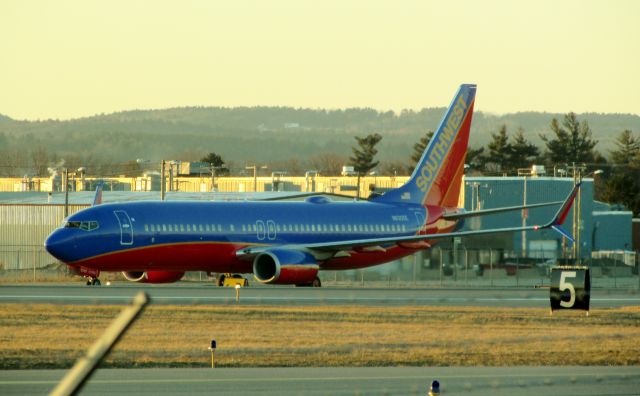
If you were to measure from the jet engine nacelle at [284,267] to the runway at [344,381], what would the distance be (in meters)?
24.2

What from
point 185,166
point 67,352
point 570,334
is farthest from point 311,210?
point 185,166

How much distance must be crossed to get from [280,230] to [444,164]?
954cm

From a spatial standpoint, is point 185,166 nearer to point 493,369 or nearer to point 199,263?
point 199,263

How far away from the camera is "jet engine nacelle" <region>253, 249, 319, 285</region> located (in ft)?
142

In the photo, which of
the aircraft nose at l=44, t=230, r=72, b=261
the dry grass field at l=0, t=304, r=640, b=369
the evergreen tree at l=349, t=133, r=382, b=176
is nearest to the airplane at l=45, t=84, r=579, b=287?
the aircraft nose at l=44, t=230, r=72, b=261

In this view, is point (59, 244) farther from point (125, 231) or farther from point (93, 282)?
point (93, 282)

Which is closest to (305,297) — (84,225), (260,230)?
(260,230)

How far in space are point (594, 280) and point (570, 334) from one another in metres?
34.5

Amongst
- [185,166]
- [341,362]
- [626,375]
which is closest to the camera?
[626,375]

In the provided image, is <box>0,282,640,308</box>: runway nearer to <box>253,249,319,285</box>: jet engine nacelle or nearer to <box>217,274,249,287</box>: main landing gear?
<box>253,249,319,285</box>: jet engine nacelle

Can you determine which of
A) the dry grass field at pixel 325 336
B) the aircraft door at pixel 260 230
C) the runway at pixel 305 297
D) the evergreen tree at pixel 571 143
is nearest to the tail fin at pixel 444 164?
the aircraft door at pixel 260 230

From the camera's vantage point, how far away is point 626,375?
60.7ft

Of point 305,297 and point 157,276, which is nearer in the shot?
point 305,297

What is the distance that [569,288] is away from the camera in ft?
105
